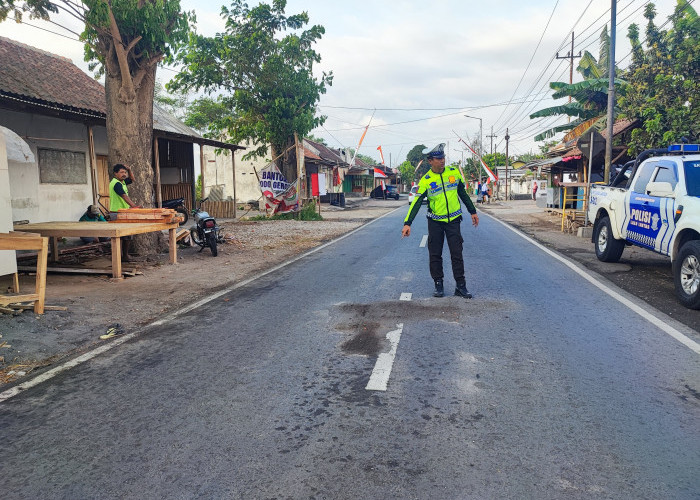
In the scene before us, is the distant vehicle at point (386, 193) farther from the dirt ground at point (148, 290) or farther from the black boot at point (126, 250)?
the black boot at point (126, 250)

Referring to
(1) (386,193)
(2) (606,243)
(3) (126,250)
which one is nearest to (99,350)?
(3) (126,250)

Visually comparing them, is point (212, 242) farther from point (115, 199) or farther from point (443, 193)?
point (443, 193)

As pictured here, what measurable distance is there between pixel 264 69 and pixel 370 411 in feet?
74.0

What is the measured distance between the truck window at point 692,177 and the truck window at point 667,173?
205 millimetres

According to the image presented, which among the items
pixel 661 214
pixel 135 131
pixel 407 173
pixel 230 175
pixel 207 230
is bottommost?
pixel 207 230

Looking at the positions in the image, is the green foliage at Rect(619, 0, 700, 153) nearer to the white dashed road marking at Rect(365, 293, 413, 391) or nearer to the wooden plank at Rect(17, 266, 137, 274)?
the white dashed road marking at Rect(365, 293, 413, 391)

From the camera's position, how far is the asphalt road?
2.84 metres

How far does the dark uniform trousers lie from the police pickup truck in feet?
9.22

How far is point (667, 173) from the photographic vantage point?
826 cm

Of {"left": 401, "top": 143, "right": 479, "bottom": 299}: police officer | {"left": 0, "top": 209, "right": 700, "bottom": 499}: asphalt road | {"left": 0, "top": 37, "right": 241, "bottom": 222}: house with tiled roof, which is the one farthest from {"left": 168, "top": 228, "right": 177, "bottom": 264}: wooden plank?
{"left": 401, "top": 143, "right": 479, "bottom": 299}: police officer

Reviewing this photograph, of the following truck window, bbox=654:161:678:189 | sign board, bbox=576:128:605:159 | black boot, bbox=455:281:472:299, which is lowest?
black boot, bbox=455:281:472:299

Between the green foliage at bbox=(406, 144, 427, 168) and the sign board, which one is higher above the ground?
the green foliage at bbox=(406, 144, 427, 168)

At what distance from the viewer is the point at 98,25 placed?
9.81m

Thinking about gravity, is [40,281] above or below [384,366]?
above
